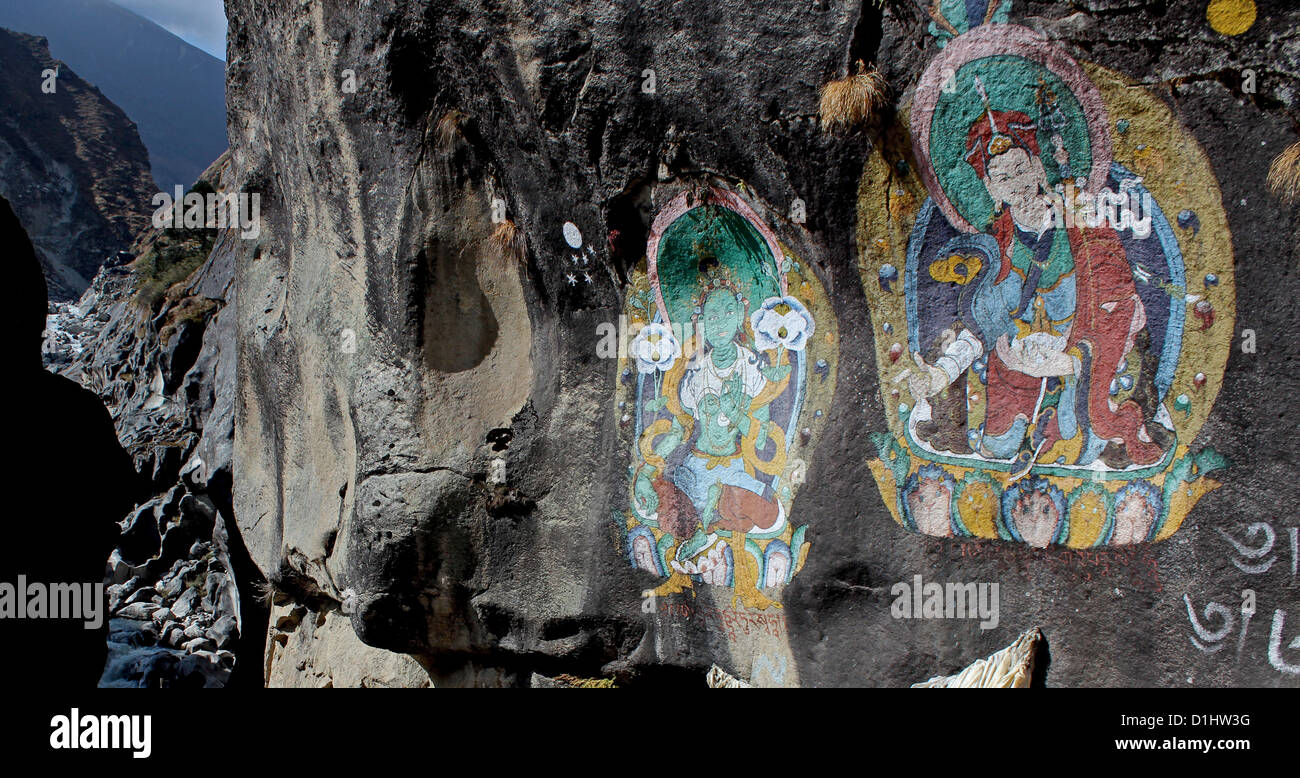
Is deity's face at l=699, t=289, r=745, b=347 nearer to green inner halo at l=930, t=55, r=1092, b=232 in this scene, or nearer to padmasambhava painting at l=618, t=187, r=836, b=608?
padmasambhava painting at l=618, t=187, r=836, b=608

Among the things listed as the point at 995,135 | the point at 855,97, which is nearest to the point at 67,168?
the point at 855,97

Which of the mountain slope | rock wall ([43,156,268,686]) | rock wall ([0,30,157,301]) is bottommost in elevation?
rock wall ([43,156,268,686])

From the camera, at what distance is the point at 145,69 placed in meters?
46.9

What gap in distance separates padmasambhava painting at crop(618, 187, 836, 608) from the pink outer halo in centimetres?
63

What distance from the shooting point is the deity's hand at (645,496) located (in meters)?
3.59

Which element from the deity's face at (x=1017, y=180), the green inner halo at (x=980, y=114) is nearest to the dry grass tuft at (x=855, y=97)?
the green inner halo at (x=980, y=114)

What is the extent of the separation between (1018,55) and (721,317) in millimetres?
1290

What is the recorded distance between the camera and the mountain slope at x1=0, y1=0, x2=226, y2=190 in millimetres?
44406

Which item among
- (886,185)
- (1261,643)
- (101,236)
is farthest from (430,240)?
(101,236)

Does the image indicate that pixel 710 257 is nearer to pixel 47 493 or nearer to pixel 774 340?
pixel 774 340

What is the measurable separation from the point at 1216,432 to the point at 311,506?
3939 millimetres

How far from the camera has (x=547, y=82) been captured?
135 inches

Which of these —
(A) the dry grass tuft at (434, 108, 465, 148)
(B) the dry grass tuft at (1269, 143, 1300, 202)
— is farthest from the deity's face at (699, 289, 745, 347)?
(B) the dry grass tuft at (1269, 143, 1300, 202)

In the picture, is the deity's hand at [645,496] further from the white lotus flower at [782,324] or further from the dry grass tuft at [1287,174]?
the dry grass tuft at [1287,174]
